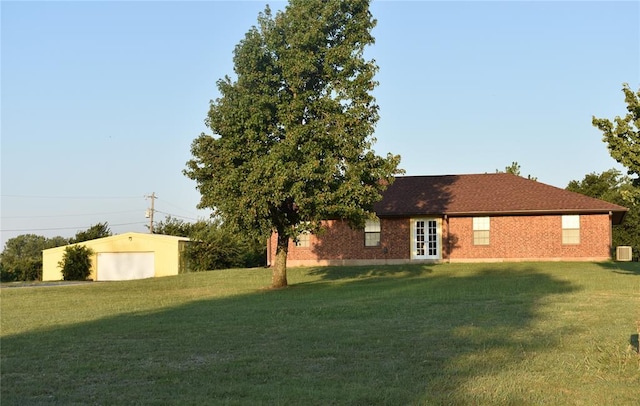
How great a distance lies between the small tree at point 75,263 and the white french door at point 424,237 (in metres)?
21.3

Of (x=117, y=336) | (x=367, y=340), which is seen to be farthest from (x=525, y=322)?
(x=117, y=336)

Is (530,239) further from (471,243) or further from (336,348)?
(336,348)

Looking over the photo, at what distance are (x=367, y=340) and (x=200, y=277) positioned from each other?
2448 cm

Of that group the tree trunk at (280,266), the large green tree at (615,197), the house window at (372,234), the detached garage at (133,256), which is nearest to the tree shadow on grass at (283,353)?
the tree trunk at (280,266)

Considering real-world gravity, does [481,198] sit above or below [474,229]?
above

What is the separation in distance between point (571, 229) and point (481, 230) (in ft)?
14.8

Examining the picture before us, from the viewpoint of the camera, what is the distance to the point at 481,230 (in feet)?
129

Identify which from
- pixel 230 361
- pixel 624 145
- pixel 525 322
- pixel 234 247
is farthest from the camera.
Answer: pixel 234 247

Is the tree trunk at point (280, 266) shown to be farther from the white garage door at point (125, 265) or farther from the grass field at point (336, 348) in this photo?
the white garage door at point (125, 265)

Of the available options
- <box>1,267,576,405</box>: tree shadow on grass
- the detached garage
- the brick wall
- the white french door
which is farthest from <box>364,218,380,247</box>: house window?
<box>1,267,576,405</box>: tree shadow on grass

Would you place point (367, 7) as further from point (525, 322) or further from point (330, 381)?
point (330, 381)

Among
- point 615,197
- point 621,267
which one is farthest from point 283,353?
point 615,197

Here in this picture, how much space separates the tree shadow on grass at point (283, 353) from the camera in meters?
8.94

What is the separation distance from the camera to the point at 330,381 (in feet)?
31.2
